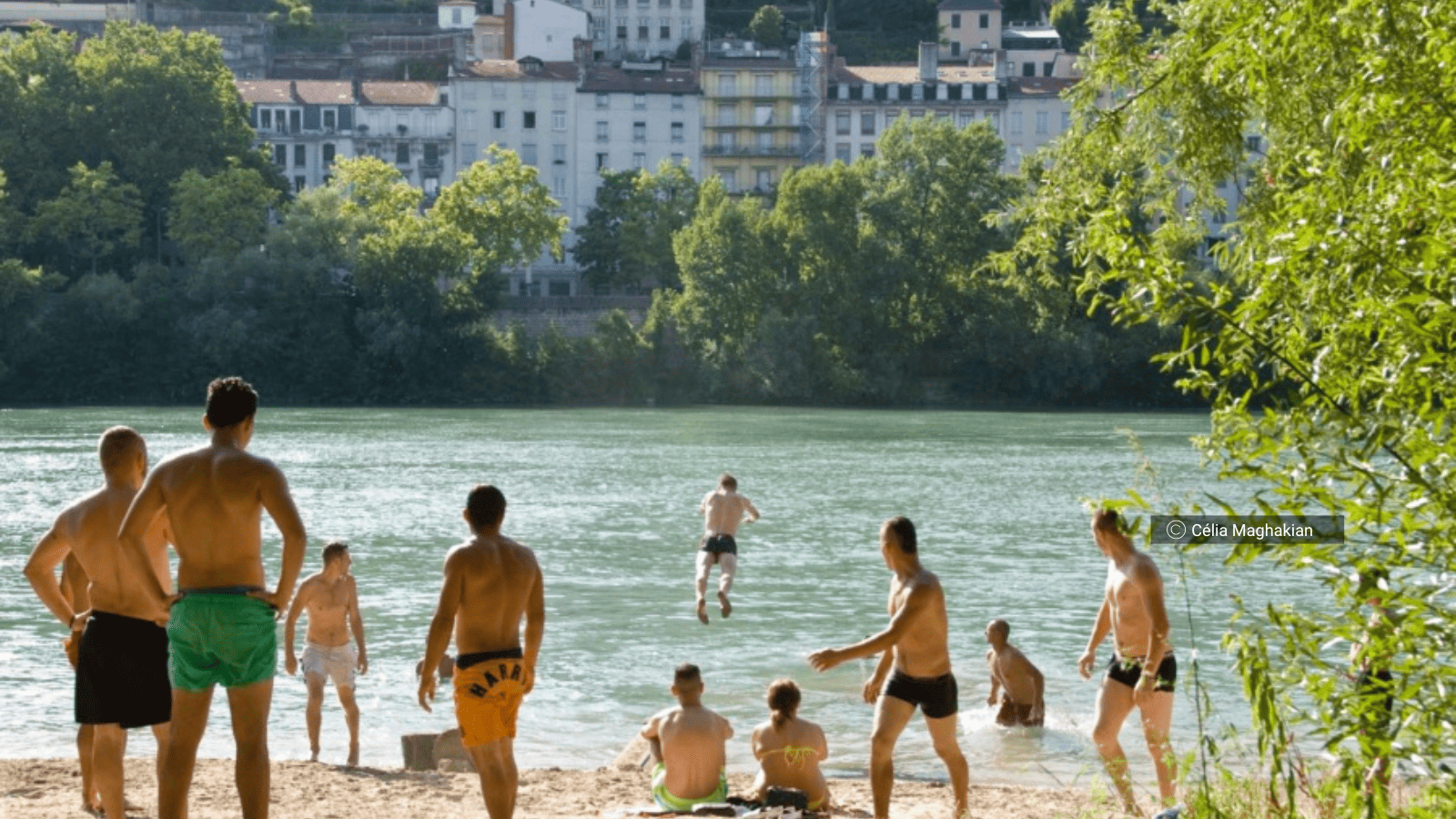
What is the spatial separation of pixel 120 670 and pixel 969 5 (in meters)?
132

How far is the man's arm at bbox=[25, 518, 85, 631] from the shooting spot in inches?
334

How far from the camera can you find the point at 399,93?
11575 centimetres

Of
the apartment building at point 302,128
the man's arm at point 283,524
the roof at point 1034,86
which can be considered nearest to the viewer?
the man's arm at point 283,524

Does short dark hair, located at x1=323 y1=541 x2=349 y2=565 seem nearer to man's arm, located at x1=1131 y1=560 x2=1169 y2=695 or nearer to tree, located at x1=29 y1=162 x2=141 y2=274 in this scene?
man's arm, located at x1=1131 y1=560 x2=1169 y2=695

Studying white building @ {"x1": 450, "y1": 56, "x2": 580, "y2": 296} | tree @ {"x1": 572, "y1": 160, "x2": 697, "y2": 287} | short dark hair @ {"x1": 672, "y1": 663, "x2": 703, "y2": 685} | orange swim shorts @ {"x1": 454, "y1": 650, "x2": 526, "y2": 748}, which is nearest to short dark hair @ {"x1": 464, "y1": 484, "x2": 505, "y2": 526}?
orange swim shorts @ {"x1": 454, "y1": 650, "x2": 526, "y2": 748}

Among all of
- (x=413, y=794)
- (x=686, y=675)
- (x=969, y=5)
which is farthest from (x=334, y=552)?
(x=969, y=5)

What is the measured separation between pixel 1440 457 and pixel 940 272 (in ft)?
259

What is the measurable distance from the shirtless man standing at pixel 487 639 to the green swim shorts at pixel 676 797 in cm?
223

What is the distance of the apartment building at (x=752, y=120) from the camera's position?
382ft

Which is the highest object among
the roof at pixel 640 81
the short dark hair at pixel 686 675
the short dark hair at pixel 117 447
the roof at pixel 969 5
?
the roof at pixel 969 5

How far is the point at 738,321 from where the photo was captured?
84312 millimetres

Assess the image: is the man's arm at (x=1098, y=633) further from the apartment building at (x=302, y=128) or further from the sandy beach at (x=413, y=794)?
the apartment building at (x=302, y=128)

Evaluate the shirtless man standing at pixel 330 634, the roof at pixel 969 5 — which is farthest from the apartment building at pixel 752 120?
the shirtless man standing at pixel 330 634

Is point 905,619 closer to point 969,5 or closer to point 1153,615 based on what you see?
point 1153,615
